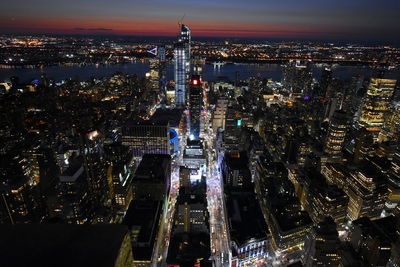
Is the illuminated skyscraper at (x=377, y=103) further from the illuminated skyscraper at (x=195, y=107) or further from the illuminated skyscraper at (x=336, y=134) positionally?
the illuminated skyscraper at (x=195, y=107)

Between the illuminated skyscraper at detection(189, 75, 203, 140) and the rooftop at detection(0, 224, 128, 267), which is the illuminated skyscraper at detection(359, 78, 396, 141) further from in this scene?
the rooftop at detection(0, 224, 128, 267)

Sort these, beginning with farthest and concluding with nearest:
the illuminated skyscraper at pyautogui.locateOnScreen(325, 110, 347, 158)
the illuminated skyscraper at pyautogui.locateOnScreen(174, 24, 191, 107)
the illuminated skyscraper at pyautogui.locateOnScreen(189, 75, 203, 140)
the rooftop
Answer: the illuminated skyscraper at pyautogui.locateOnScreen(174, 24, 191, 107), the illuminated skyscraper at pyautogui.locateOnScreen(189, 75, 203, 140), the illuminated skyscraper at pyautogui.locateOnScreen(325, 110, 347, 158), the rooftop

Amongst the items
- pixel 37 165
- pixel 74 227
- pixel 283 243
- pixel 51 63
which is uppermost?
pixel 74 227

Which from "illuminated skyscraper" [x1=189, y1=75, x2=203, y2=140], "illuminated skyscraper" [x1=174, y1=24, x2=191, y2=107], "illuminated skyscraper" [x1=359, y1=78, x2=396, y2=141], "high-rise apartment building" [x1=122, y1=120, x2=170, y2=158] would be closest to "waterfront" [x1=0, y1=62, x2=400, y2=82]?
"illuminated skyscraper" [x1=174, y1=24, x2=191, y2=107]

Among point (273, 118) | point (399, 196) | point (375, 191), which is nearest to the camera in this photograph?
point (375, 191)

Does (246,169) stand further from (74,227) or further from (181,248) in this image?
(74,227)

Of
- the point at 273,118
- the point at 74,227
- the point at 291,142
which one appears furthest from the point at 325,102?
the point at 74,227

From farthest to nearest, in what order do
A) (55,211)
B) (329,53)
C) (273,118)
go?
1. (329,53)
2. (273,118)
3. (55,211)
